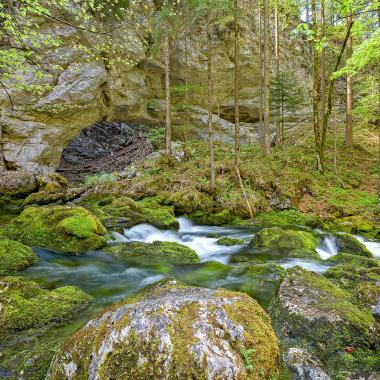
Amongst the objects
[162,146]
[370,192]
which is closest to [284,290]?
[370,192]

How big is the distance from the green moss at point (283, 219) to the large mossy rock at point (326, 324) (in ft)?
25.0

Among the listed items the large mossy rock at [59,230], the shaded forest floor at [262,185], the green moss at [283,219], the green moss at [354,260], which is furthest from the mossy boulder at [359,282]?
the shaded forest floor at [262,185]

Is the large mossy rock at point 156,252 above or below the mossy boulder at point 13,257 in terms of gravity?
below

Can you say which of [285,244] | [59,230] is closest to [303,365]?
[285,244]

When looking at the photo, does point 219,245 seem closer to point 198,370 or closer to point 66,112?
point 198,370

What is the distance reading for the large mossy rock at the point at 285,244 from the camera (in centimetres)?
775

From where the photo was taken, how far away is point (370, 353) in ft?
10.5

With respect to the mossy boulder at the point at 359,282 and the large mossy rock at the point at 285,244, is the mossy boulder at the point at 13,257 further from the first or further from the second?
the mossy boulder at the point at 359,282

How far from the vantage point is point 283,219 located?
12469 millimetres

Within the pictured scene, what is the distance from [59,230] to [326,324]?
21.0 ft

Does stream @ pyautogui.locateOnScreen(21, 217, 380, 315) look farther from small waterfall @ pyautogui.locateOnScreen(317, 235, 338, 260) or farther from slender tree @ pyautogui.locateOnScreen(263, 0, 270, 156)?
slender tree @ pyautogui.locateOnScreen(263, 0, 270, 156)

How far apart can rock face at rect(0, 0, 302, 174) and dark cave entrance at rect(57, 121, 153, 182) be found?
7.21ft

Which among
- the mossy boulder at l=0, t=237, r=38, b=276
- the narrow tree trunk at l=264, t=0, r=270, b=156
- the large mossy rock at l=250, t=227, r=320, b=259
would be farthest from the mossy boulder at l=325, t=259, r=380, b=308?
the narrow tree trunk at l=264, t=0, r=270, b=156

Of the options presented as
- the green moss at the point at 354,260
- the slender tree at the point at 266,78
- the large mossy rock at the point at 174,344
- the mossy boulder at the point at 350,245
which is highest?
the slender tree at the point at 266,78
